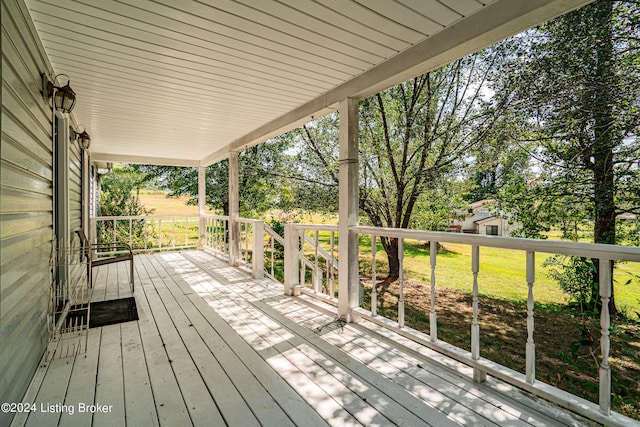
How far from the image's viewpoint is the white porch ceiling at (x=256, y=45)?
1861 millimetres

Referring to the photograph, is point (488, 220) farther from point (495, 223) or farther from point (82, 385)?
point (82, 385)

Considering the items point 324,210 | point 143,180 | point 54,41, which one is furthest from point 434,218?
point 143,180

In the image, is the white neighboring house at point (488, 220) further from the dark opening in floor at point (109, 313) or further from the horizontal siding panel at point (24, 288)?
the horizontal siding panel at point (24, 288)

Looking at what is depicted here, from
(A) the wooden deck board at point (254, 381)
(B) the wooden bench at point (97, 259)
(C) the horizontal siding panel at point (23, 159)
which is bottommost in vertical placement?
(A) the wooden deck board at point (254, 381)

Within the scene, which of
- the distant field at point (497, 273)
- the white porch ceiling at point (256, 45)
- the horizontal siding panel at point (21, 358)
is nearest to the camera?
the horizontal siding panel at point (21, 358)

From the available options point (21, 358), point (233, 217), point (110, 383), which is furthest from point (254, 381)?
point (233, 217)

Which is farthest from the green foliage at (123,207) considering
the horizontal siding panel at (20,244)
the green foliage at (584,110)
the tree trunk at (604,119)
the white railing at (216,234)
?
the tree trunk at (604,119)

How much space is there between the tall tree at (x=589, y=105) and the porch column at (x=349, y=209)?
2765 millimetres

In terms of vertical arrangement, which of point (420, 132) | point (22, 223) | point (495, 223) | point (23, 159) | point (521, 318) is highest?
point (420, 132)

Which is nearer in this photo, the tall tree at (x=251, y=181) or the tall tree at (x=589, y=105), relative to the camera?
the tall tree at (x=589, y=105)

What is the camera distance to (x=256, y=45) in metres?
2.32

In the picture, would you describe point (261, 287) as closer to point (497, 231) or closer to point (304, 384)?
point (304, 384)

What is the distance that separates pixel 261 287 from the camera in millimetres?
4320

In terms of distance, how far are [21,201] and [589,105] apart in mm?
5391
